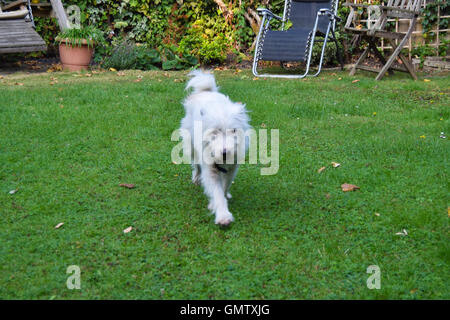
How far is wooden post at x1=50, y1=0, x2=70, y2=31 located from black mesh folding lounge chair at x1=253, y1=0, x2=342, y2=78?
390cm

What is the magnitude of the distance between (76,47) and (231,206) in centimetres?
636

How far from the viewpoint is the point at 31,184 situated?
3.83 meters

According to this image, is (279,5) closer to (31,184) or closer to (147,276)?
(31,184)

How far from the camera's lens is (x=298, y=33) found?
827cm

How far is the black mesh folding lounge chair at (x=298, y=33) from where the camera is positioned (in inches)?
316

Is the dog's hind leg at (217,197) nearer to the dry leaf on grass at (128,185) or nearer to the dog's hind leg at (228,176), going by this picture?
the dog's hind leg at (228,176)

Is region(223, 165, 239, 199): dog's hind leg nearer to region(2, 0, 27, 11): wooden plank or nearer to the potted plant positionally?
the potted plant

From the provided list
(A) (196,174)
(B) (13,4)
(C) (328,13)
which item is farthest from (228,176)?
(B) (13,4)

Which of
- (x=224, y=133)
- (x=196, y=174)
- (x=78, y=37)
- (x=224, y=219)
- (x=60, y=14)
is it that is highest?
(x=224, y=133)

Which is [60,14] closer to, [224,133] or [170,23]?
[170,23]

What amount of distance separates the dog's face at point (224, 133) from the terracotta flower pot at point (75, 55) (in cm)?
637

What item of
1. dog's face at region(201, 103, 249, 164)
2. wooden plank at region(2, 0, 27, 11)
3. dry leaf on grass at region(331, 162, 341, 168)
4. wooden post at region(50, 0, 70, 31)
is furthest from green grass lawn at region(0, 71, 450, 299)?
wooden plank at region(2, 0, 27, 11)

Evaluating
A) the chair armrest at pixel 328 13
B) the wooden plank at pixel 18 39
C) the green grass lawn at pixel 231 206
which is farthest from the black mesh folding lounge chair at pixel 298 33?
the wooden plank at pixel 18 39

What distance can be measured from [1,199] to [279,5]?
807cm
